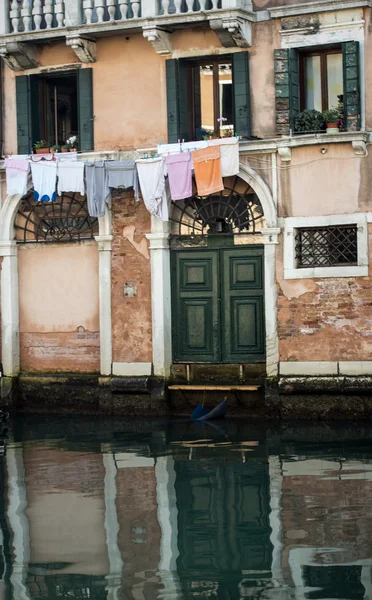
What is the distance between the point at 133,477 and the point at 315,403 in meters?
5.00

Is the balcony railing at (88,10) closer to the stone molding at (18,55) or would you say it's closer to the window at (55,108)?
the stone molding at (18,55)

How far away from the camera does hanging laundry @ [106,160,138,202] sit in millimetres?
18422

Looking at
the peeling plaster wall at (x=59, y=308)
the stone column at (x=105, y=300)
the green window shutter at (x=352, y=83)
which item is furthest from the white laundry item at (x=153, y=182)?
the green window shutter at (x=352, y=83)

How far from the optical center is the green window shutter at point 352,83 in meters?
17.2

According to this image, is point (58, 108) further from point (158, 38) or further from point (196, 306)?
point (196, 306)

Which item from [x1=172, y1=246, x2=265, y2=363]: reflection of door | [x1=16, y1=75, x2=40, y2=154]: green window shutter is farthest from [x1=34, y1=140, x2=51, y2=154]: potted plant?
[x1=172, y1=246, x2=265, y2=363]: reflection of door

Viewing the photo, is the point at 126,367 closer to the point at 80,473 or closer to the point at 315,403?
the point at 315,403

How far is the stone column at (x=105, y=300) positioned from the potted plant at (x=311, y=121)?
3.61 m

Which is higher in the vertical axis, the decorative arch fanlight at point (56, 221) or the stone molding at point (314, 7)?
the stone molding at point (314, 7)

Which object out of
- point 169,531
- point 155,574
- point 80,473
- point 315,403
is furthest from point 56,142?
point 155,574

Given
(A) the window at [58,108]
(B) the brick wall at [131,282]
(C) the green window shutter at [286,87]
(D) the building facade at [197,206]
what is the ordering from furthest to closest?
(A) the window at [58,108] → (B) the brick wall at [131,282] → (C) the green window shutter at [286,87] → (D) the building facade at [197,206]

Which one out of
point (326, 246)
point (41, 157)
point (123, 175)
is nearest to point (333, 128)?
point (326, 246)

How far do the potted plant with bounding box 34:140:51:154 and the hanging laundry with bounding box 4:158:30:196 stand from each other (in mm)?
275

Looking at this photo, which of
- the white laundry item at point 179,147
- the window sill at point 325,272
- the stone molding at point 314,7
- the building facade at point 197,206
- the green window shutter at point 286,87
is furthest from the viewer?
the white laundry item at point 179,147
